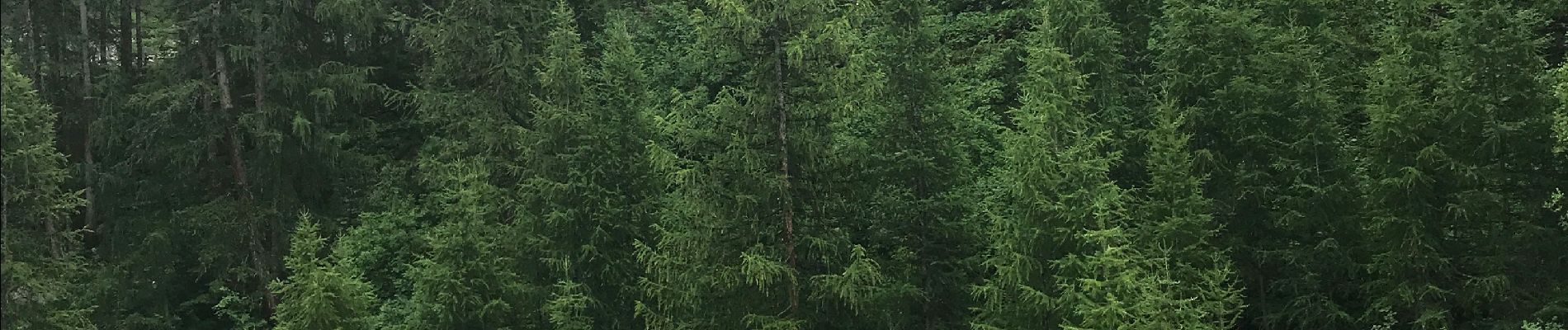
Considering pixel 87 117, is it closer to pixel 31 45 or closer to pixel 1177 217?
pixel 31 45

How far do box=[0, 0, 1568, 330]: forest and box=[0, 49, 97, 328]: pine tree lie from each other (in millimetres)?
79

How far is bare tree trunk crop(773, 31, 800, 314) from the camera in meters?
12.6

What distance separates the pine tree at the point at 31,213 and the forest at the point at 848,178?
79 millimetres

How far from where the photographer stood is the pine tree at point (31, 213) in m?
13.2

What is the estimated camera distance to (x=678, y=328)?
43.0 ft

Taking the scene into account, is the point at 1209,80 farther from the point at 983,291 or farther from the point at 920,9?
the point at 983,291

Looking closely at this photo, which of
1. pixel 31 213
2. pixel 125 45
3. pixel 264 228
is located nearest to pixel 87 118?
pixel 125 45

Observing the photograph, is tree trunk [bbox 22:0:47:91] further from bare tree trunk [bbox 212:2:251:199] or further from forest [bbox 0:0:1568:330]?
bare tree trunk [bbox 212:2:251:199]

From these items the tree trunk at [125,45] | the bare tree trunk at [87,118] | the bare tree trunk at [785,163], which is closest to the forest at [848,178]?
the bare tree trunk at [785,163]

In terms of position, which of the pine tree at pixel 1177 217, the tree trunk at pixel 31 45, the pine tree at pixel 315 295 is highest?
the tree trunk at pixel 31 45

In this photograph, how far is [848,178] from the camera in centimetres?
1349

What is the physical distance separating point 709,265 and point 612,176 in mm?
4173

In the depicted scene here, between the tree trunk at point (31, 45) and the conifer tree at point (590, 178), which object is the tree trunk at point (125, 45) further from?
the conifer tree at point (590, 178)

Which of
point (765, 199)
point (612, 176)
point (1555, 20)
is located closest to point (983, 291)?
point (765, 199)
